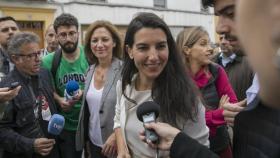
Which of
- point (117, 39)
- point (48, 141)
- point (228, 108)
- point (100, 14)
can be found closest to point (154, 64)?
point (228, 108)

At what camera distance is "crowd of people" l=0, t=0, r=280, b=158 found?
50.9 inches

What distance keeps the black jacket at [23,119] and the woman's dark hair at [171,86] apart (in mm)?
1243

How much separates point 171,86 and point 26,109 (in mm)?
1627

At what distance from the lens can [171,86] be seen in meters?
2.50

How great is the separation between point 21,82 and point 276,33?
3.30 metres

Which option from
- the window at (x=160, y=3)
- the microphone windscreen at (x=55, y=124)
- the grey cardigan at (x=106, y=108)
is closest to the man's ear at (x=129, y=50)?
the grey cardigan at (x=106, y=108)

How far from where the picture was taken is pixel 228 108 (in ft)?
6.79

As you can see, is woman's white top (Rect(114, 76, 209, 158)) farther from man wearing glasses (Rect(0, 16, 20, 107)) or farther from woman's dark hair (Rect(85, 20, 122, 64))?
woman's dark hair (Rect(85, 20, 122, 64))

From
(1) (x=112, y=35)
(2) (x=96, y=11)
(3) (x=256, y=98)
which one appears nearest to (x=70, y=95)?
Result: (1) (x=112, y=35)

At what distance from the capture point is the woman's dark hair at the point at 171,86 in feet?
7.83

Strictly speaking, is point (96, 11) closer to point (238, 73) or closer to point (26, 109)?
point (238, 73)

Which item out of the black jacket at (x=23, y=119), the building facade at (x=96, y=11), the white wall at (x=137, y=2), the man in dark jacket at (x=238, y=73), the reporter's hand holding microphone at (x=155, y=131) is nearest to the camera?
the reporter's hand holding microphone at (x=155, y=131)

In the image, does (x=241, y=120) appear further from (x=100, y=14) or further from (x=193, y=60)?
(x=100, y=14)

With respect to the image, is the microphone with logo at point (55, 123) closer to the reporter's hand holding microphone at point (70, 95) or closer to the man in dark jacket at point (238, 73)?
the reporter's hand holding microphone at point (70, 95)
